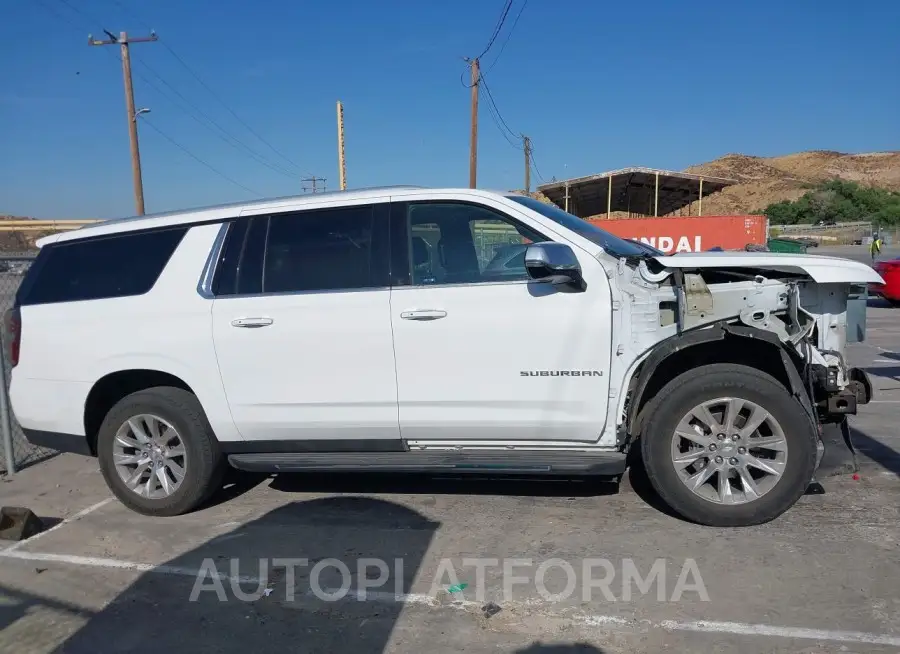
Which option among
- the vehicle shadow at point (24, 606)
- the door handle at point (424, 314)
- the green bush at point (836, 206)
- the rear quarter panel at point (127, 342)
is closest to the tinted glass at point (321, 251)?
the door handle at point (424, 314)

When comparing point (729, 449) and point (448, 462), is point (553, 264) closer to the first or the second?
point (448, 462)

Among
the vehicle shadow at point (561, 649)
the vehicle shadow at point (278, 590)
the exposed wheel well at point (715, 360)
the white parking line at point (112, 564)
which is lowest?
the white parking line at point (112, 564)

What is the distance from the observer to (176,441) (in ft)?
15.9

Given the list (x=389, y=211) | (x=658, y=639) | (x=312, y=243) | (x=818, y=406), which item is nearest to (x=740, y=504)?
(x=818, y=406)

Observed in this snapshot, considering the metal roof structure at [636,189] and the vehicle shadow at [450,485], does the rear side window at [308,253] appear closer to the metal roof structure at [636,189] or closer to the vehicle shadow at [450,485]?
the vehicle shadow at [450,485]

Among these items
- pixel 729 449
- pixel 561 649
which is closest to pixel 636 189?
pixel 729 449

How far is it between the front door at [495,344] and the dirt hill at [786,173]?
250 ft

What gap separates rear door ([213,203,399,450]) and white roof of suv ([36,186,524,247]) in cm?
7

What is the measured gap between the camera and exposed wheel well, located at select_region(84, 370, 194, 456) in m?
4.87

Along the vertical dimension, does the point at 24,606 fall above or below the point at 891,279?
below

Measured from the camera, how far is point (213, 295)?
15.3 ft

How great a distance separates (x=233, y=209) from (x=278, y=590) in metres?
2.43

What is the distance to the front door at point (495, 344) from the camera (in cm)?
413

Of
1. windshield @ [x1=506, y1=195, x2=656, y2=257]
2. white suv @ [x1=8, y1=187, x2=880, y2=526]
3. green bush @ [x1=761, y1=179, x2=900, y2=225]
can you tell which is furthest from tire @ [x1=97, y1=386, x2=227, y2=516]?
green bush @ [x1=761, y1=179, x2=900, y2=225]
